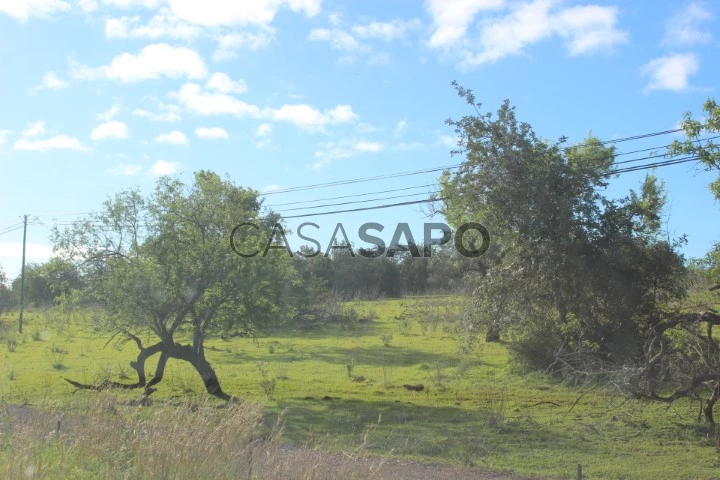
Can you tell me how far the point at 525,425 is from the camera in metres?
13.8

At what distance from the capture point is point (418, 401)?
57.7 feet

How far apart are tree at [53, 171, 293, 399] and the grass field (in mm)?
1381

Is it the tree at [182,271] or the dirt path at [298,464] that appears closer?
the dirt path at [298,464]

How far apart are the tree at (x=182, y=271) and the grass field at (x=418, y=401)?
1381mm

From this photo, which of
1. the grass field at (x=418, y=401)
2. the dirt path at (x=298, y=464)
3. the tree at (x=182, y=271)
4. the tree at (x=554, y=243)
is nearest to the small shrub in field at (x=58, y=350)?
the grass field at (x=418, y=401)

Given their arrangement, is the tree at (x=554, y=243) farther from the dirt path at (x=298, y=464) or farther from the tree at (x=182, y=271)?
the dirt path at (x=298, y=464)

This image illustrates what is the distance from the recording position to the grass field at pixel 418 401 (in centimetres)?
1112

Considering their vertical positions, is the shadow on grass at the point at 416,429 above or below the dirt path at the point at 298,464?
below

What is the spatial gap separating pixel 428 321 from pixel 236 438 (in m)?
28.8

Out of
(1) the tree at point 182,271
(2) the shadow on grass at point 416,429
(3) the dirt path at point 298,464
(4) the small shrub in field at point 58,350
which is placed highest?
(1) the tree at point 182,271

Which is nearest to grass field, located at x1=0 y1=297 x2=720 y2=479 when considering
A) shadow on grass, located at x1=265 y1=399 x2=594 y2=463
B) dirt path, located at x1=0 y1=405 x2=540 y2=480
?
shadow on grass, located at x1=265 y1=399 x2=594 y2=463

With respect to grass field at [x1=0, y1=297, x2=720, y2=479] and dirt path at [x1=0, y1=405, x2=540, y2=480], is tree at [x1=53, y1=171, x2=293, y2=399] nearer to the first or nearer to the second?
grass field at [x1=0, y1=297, x2=720, y2=479]

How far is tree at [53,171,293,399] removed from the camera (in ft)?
54.6

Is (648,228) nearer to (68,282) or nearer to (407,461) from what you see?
(407,461)
